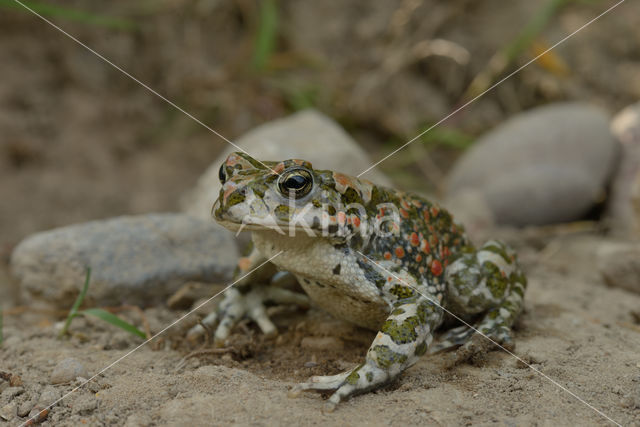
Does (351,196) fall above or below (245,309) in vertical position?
above

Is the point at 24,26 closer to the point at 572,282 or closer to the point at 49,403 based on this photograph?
the point at 49,403

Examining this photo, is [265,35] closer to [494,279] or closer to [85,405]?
[494,279]

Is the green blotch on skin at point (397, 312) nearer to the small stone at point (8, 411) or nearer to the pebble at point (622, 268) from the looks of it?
the small stone at point (8, 411)

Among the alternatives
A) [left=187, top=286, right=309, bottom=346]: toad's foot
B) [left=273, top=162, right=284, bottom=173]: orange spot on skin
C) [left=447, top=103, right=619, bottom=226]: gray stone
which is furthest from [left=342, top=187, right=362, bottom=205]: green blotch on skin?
[left=447, top=103, right=619, bottom=226]: gray stone

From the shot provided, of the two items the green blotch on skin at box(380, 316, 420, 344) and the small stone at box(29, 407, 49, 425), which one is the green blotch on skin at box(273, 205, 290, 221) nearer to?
the green blotch on skin at box(380, 316, 420, 344)

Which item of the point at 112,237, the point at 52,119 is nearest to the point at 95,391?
the point at 112,237

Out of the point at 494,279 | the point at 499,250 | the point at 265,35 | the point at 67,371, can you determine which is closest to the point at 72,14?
the point at 265,35

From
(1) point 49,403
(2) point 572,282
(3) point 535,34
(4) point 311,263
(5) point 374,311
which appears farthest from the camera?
(3) point 535,34
